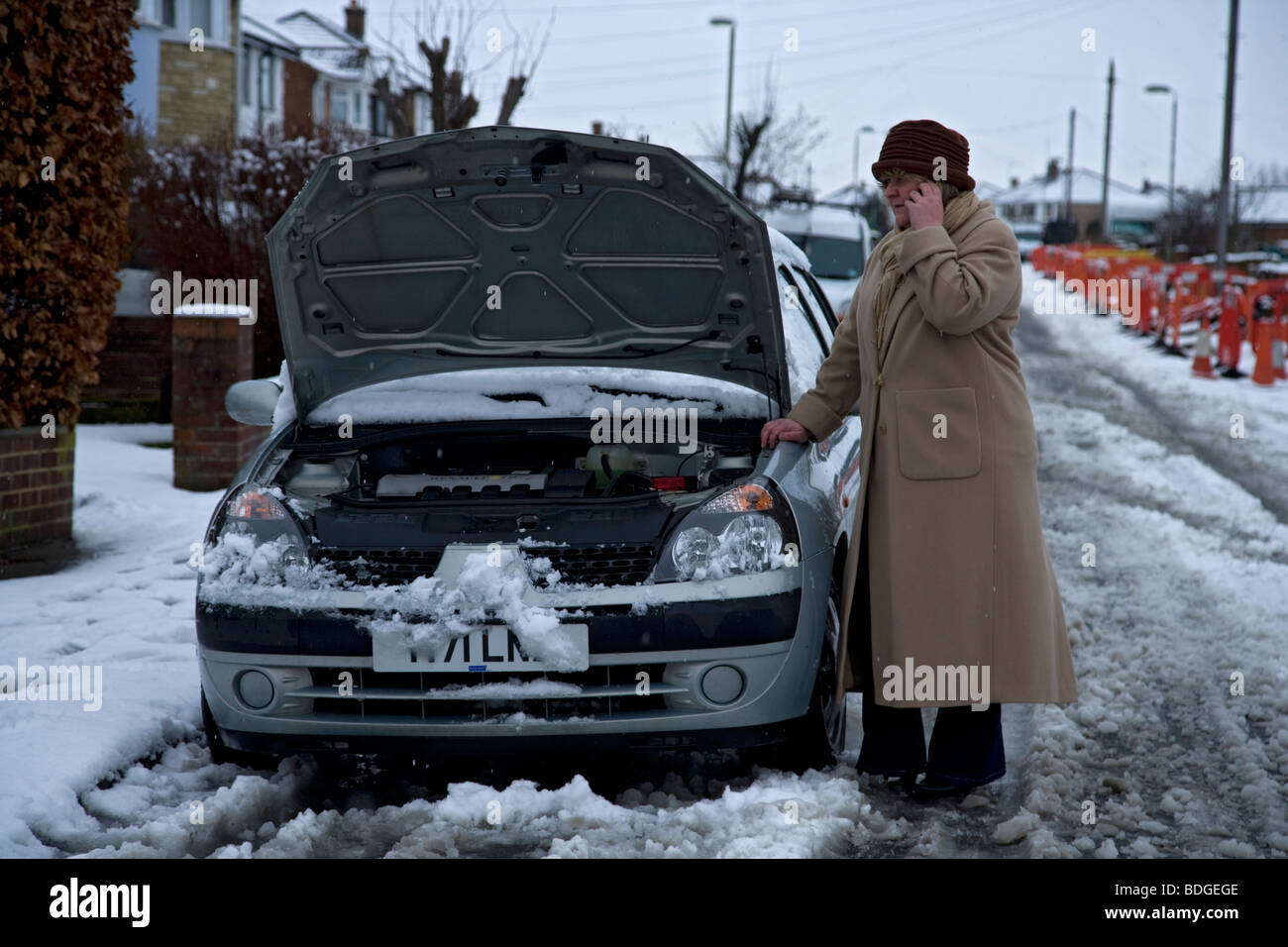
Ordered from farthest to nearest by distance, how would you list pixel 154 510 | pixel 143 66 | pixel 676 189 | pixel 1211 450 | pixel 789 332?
pixel 143 66
pixel 1211 450
pixel 154 510
pixel 789 332
pixel 676 189

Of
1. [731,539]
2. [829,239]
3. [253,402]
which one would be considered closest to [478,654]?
[731,539]

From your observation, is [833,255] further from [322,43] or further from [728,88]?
[322,43]

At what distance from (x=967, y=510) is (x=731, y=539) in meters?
0.64

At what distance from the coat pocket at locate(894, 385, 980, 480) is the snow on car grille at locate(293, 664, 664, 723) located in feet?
2.94

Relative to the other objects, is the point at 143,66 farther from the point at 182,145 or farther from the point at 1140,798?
the point at 1140,798

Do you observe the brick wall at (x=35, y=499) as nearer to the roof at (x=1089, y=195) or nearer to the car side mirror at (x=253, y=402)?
the car side mirror at (x=253, y=402)

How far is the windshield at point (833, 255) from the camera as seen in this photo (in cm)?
1644

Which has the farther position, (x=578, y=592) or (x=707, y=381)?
(x=707, y=381)

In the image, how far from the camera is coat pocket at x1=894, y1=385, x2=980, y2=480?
11.9ft

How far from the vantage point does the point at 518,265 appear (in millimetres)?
4555

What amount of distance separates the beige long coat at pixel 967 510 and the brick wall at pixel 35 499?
15.1 ft
